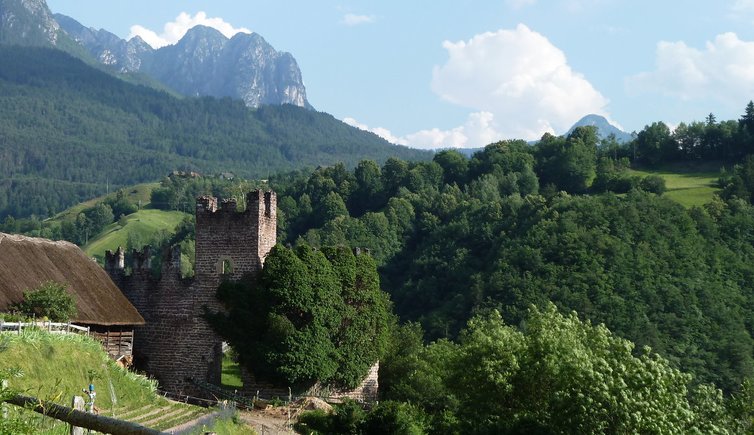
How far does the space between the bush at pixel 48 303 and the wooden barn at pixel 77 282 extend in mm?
412

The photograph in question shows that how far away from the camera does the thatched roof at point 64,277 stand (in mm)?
35219

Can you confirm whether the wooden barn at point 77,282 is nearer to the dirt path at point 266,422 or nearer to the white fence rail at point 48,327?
the white fence rail at point 48,327

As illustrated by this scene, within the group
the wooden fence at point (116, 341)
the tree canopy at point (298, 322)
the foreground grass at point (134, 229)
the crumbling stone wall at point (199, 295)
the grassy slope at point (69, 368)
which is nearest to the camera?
the grassy slope at point (69, 368)

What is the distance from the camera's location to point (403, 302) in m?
92.6

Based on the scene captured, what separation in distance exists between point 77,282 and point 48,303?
4594mm

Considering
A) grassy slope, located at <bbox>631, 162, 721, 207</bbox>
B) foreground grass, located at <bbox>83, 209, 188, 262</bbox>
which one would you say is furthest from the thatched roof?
foreground grass, located at <bbox>83, 209, 188, 262</bbox>

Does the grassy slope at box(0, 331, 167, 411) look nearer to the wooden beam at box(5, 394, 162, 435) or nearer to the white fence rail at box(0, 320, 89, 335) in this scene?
the white fence rail at box(0, 320, 89, 335)

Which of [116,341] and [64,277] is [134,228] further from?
[64,277]

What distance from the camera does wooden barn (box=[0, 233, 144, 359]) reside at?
35531 millimetres

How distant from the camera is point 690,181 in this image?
11912cm

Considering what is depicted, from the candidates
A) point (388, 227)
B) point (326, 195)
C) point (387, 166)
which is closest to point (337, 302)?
point (388, 227)

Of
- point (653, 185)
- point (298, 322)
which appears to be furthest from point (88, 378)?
point (653, 185)

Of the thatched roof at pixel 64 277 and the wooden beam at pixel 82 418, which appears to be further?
the thatched roof at pixel 64 277

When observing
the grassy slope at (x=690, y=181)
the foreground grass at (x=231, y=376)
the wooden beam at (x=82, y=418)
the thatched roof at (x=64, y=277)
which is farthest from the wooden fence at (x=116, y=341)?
the grassy slope at (x=690, y=181)
